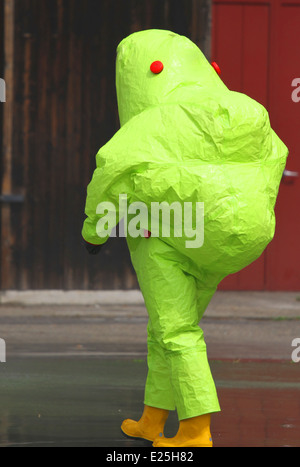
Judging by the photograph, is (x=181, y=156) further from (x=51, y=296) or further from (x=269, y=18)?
(x=269, y=18)

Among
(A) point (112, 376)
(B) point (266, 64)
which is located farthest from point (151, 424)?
(B) point (266, 64)

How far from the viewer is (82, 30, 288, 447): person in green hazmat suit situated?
5043 mm

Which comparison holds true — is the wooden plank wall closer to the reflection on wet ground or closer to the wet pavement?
the wet pavement

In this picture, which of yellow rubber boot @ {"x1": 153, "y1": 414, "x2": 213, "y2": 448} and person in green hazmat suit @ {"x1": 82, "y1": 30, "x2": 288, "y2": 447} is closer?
person in green hazmat suit @ {"x1": 82, "y1": 30, "x2": 288, "y2": 447}

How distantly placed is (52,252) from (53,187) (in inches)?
23.4

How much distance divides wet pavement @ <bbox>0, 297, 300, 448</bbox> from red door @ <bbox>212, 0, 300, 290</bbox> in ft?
4.29

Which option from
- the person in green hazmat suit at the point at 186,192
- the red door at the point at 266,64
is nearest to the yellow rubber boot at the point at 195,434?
the person in green hazmat suit at the point at 186,192

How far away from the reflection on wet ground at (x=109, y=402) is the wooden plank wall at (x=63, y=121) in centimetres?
265

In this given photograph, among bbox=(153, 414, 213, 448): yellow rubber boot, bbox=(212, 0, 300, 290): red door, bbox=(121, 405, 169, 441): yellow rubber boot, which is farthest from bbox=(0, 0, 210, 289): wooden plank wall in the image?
bbox=(153, 414, 213, 448): yellow rubber boot

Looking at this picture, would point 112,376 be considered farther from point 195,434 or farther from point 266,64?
point 266,64

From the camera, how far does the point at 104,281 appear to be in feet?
34.7

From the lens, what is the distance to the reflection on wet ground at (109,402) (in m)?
5.69

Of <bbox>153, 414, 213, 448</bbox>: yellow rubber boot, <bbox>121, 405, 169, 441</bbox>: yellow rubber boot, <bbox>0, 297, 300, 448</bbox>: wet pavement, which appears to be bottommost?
<bbox>0, 297, 300, 448</bbox>: wet pavement

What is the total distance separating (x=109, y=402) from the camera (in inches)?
259
